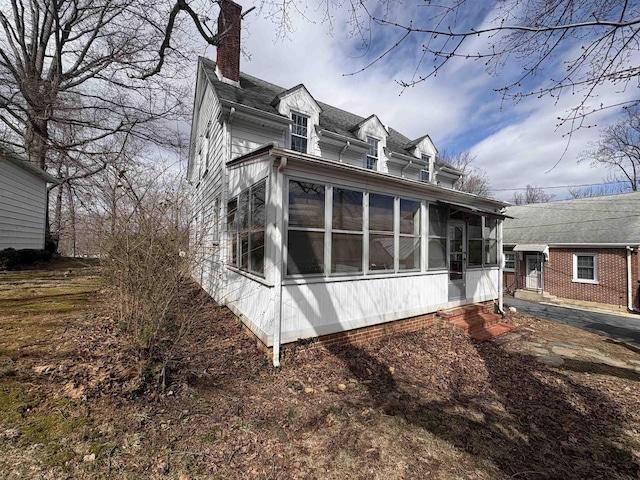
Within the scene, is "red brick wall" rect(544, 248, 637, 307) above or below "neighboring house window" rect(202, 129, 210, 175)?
below

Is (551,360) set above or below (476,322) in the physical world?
below

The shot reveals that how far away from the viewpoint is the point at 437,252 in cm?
732

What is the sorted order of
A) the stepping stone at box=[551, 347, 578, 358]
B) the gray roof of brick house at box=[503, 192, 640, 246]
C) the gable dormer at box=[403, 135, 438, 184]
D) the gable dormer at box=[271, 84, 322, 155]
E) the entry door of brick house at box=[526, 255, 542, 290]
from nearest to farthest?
the stepping stone at box=[551, 347, 578, 358], the gable dormer at box=[271, 84, 322, 155], the gable dormer at box=[403, 135, 438, 184], the gray roof of brick house at box=[503, 192, 640, 246], the entry door of brick house at box=[526, 255, 542, 290]

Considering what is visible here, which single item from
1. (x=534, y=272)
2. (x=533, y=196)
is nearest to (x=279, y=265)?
(x=534, y=272)

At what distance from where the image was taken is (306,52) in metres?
5.49

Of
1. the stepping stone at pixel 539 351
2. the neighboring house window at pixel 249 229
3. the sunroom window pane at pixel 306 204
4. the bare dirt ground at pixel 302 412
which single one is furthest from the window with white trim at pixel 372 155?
the bare dirt ground at pixel 302 412

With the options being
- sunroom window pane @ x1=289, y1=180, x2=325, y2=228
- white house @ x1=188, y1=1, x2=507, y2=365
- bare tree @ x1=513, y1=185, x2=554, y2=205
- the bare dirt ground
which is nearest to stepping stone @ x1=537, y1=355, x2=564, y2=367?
the bare dirt ground

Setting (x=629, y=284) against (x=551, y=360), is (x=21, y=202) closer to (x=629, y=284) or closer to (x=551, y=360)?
(x=551, y=360)

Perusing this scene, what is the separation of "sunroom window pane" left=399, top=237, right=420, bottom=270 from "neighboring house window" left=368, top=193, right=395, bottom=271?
33 cm

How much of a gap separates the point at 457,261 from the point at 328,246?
4.79 metres

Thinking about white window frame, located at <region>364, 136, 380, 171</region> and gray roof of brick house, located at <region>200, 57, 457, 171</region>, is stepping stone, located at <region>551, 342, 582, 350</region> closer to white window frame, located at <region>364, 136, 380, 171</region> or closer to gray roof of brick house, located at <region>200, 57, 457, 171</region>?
white window frame, located at <region>364, 136, 380, 171</region>

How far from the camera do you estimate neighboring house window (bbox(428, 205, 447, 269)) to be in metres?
7.16

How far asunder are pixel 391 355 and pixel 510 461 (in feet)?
8.42

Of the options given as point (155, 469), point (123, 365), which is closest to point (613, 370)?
point (155, 469)
